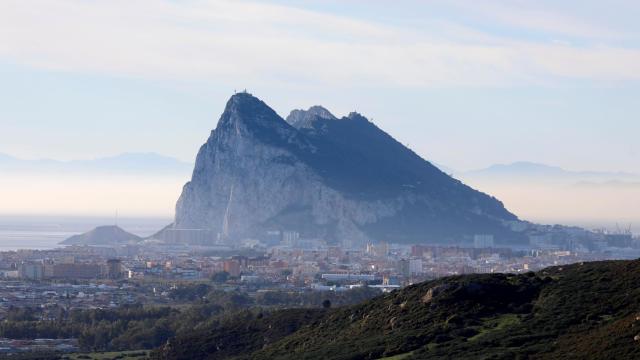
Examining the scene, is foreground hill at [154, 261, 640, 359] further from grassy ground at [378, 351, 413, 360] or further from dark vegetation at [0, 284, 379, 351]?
dark vegetation at [0, 284, 379, 351]

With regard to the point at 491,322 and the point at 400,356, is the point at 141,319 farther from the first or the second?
the point at 400,356

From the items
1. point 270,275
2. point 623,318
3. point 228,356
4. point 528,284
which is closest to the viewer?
point 623,318

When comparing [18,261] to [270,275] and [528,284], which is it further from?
[528,284]

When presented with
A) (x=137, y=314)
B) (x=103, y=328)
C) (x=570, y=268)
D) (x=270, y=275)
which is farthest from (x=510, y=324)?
(x=270, y=275)

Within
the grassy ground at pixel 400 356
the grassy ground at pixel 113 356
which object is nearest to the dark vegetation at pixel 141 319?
the grassy ground at pixel 113 356

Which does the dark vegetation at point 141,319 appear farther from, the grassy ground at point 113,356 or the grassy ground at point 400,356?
the grassy ground at point 400,356
